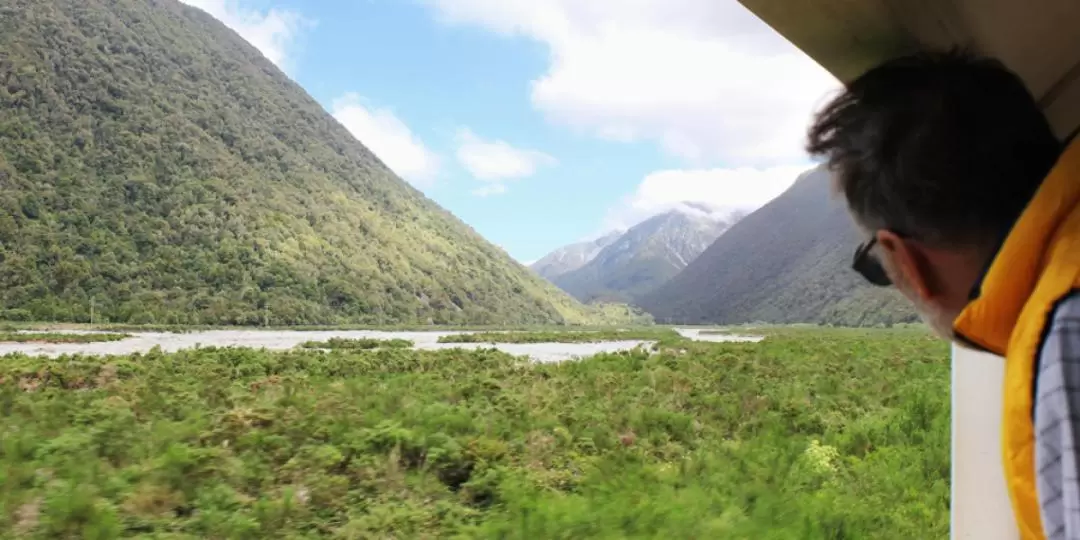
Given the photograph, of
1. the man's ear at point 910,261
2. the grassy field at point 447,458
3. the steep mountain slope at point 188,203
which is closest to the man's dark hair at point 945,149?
the man's ear at point 910,261

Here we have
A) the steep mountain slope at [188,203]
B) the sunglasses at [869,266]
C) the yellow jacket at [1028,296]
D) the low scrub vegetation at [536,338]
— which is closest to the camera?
the yellow jacket at [1028,296]

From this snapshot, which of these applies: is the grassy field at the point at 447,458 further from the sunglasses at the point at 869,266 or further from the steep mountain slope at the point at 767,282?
the steep mountain slope at the point at 767,282

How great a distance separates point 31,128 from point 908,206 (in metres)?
69.3

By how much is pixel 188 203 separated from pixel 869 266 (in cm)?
6301

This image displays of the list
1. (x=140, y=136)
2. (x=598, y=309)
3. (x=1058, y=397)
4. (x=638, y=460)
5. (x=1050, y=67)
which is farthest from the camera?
(x=598, y=309)

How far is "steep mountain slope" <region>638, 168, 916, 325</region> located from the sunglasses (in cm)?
3613

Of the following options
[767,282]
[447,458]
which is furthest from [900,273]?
[767,282]

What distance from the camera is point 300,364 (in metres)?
11.0

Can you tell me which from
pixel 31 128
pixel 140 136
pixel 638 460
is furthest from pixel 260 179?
pixel 638 460

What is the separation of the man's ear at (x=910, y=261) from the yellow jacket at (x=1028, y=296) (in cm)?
16

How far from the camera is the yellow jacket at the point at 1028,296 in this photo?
2.03ft

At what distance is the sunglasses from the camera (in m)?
0.97

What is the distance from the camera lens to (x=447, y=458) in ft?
16.8

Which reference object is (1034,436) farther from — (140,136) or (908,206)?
(140,136)
